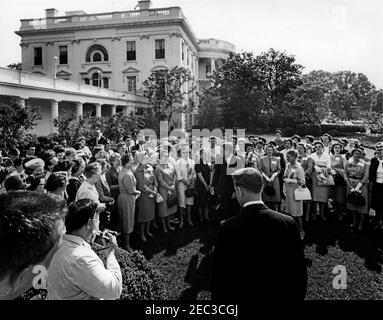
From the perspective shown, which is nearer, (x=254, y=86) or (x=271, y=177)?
(x=271, y=177)

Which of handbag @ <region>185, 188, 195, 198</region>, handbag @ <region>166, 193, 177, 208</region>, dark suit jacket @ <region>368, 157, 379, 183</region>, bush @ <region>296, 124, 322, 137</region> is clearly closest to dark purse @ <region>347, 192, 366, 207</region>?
dark suit jacket @ <region>368, 157, 379, 183</region>

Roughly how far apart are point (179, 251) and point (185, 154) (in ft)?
8.59

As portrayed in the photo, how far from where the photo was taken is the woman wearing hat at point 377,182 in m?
6.69

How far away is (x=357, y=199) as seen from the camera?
269 inches

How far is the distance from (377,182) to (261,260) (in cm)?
564

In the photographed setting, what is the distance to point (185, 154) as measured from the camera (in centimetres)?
777

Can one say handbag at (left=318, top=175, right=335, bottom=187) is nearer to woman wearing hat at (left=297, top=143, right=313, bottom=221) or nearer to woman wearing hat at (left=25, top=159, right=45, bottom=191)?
woman wearing hat at (left=297, top=143, right=313, bottom=221)

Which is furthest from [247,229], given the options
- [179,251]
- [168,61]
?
[168,61]

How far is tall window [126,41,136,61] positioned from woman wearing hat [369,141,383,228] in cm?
2996

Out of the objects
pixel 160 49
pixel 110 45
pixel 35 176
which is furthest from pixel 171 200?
pixel 110 45

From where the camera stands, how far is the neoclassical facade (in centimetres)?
2823

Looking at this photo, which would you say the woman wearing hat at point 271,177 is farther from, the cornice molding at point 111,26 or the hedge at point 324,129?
the cornice molding at point 111,26

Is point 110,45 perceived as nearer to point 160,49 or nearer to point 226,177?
point 160,49

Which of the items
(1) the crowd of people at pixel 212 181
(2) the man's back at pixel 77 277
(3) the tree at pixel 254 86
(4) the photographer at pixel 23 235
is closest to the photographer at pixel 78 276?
(2) the man's back at pixel 77 277
